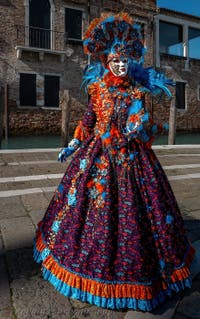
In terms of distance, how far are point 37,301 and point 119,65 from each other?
5.12ft

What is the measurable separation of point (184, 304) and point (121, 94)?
134 centimetres

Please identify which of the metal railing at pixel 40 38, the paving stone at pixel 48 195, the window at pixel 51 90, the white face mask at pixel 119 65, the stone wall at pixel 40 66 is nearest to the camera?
the white face mask at pixel 119 65

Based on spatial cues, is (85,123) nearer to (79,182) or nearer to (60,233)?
(79,182)

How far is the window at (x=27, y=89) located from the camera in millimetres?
13867

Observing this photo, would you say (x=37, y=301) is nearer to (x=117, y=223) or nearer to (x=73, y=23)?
(x=117, y=223)

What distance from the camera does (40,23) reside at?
1434 cm

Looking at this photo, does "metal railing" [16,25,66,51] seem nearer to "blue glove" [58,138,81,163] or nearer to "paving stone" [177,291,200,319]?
"blue glove" [58,138,81,163]

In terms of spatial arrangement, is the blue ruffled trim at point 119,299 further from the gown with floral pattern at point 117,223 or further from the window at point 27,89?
the window at point 27,89

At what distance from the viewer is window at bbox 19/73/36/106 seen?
13.9 metres

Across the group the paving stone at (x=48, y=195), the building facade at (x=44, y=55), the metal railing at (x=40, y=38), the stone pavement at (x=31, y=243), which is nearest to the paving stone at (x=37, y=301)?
the stone pavement at (x=31, y=243)

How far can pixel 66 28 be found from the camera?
1479 cm

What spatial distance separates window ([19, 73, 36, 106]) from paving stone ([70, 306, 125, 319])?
13265mm

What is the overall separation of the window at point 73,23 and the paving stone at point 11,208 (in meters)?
12.9

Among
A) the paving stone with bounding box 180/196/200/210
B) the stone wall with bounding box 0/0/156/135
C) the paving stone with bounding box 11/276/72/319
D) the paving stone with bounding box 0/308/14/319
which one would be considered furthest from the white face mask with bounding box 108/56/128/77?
the stone wall with bounding box 0/0/156/135
